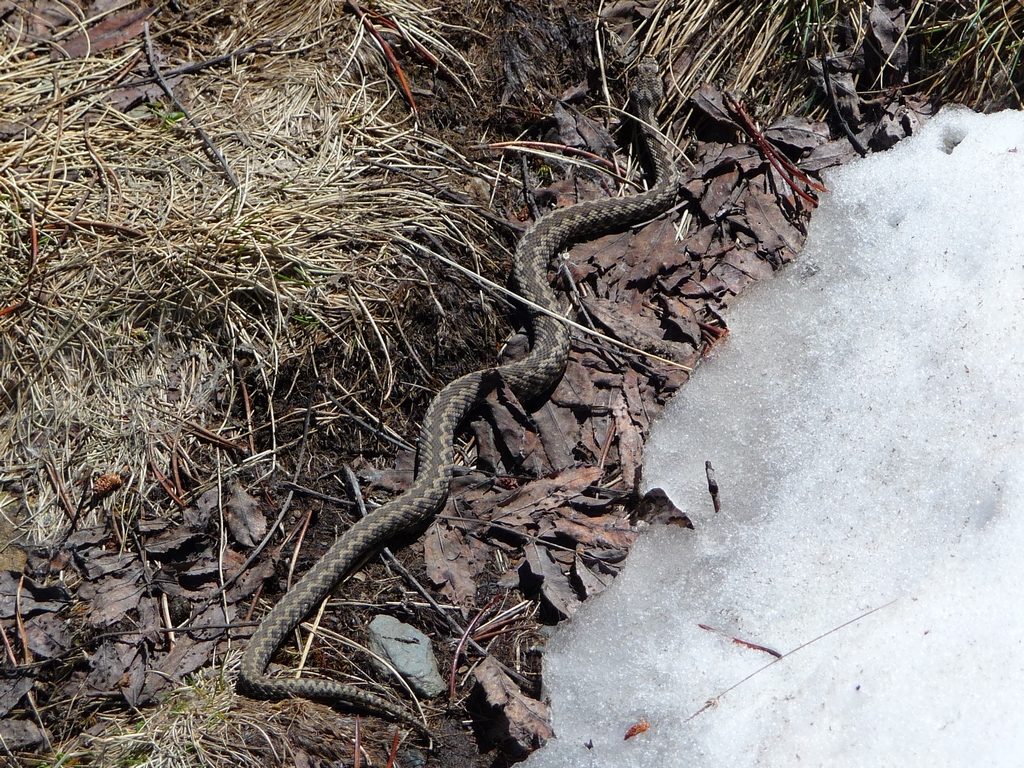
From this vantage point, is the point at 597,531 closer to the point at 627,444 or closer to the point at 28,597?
the point at 627,444

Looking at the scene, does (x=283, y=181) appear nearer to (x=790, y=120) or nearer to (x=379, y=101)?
(x=379, y=101)

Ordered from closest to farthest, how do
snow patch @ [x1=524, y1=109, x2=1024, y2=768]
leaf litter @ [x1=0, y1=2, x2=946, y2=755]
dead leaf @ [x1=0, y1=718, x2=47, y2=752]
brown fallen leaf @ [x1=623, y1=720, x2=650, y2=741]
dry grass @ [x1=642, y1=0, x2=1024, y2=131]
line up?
snow patch @ [x1=524, y1=109, x2=1024, y2=768] < brown fallen leaf @ [x1=623, y1=720, x2=650, y2=741] < dead leaf @ [x1=0, y1=718, x2=47, y2=752] < leaf litter @ [x1=0, y1=2, x2=946, y2=755] < dry grass @ [x1=642, y1=0, x2=1024, y2=131]

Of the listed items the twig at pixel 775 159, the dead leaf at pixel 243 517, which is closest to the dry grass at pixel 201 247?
the dead leaf at pixel 243 517

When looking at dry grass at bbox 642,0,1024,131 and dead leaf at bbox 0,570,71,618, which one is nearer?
dead leaf at bbox 0,570,71,618

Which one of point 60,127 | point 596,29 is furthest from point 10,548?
point 596,29

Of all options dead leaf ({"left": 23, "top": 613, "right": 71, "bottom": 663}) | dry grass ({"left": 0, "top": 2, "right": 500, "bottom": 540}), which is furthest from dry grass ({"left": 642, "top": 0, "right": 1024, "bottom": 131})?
dead leaf ({"left": 23, "top": 613, "right": 71, "bottom": 663})

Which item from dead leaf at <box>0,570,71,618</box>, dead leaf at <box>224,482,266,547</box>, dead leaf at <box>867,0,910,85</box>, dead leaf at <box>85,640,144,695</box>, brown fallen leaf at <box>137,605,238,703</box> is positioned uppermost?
dead leaf at <box>867,0,910,85</box>

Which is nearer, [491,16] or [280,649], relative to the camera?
[280,649]

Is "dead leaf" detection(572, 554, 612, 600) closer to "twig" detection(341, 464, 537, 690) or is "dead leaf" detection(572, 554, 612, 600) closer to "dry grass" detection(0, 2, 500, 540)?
"twig" detection(341, 464, 537, 690)
